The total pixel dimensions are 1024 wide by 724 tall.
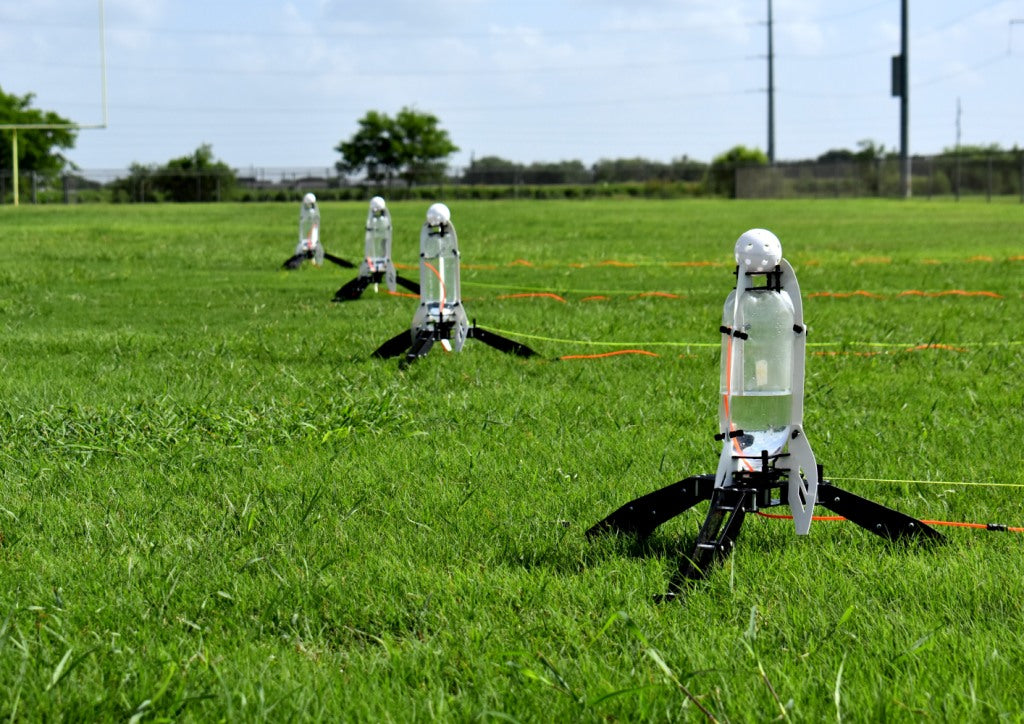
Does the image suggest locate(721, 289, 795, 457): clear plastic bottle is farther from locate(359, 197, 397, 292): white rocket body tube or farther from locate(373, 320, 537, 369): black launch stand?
locate(359, 197, 397, 292): white rocket body tube

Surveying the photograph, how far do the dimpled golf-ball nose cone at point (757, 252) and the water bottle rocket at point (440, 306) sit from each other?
449cm

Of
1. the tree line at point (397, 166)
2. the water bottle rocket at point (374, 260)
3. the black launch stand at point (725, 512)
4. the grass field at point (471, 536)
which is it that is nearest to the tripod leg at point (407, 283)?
the water bottle rocket at point (374, 260)

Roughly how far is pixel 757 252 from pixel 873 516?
3.27 feet

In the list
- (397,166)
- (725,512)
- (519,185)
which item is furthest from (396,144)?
(725,512)

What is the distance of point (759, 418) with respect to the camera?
3939mm

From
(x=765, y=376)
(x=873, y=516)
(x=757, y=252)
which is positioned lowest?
Result: (x=873, y=516)

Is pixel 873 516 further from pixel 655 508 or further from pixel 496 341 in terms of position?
pixel 496 341

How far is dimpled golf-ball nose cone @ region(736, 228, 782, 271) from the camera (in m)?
3.72

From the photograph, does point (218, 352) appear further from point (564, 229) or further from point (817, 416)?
point (564, 229)

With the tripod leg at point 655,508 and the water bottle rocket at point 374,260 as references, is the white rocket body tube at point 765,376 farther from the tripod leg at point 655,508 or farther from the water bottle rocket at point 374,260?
the water bottle rocket at point 374,260

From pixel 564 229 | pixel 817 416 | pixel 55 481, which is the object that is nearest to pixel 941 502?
pixel 817 416

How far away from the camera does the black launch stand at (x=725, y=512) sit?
12.3ft

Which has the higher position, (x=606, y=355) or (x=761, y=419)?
(x=761, y=419)

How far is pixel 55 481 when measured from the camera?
5.04 m
